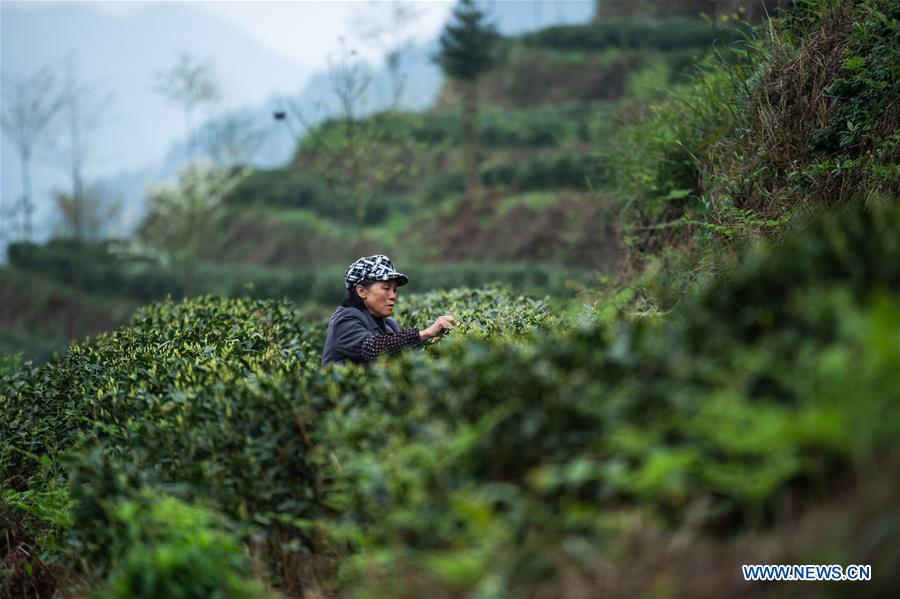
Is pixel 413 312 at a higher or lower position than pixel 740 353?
lower

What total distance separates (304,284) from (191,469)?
20185 millimetres

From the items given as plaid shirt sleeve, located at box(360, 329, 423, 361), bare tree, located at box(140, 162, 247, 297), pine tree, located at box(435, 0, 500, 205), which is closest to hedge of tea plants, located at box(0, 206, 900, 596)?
plaid shirt sleeve, located at box(360, 329, 423, 361)

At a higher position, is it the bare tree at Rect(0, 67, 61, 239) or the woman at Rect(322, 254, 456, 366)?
the bare tree at Rect(0, 67, 61, 239)

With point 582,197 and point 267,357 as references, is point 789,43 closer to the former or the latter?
point 267,357

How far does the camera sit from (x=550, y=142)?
Answer: 30.7 metres

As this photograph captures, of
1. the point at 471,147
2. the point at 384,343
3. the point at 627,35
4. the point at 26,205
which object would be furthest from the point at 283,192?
the point at 384,343

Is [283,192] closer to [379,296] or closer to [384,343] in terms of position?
[379,296]

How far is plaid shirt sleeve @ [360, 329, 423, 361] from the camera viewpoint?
5930 mm

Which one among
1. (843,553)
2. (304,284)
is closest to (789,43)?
(843,553)

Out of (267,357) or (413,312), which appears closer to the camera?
(267,357)

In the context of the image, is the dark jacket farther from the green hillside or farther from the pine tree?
the pine tree

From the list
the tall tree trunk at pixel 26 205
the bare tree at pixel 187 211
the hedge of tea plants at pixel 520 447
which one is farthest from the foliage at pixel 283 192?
the hedge of tea plants at pixel 520 447

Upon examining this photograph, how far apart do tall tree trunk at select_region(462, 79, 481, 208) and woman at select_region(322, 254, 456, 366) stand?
68.8ft

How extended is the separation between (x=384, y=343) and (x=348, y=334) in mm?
295
